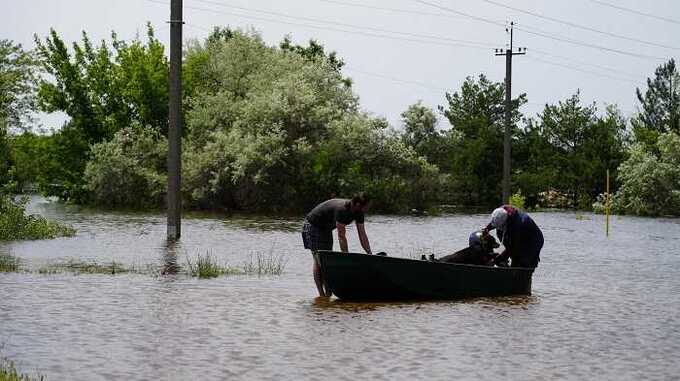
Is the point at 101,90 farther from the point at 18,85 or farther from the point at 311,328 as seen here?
the point at 311,328

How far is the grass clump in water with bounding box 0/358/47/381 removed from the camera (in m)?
9.33

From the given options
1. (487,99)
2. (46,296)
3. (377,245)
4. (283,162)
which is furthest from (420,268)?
(487,99)

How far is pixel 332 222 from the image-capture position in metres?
16.9

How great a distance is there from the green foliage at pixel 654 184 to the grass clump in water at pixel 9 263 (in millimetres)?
48064

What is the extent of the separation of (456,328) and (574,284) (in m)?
7.71

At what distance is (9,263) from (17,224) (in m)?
8.73

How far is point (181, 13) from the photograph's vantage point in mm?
30250

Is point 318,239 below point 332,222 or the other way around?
below

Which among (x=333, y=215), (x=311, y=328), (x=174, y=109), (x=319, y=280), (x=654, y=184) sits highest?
(x=174, y=109)

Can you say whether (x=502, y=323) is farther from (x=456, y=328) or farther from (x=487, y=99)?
(x=487, y=99)

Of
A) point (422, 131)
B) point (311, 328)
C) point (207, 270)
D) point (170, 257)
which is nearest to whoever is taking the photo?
point (311, 328)

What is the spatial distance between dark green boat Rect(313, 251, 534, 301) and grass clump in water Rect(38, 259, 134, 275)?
6.33 m

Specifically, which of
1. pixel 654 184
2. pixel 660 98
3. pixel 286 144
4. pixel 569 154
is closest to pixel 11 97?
pixel 286 144

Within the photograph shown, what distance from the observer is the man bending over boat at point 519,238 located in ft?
59.7
